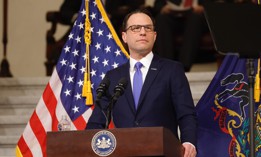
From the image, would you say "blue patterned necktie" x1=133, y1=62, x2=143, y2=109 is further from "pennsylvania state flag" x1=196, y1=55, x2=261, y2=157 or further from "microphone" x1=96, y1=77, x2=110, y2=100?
"pennsylvania state flag" x1=196, y1=55, x2=261, y2=157

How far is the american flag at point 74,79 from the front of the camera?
6.06 meters

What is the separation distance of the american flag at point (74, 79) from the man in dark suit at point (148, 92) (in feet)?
4.23

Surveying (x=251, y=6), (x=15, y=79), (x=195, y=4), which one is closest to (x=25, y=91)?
(x=15, y=79)

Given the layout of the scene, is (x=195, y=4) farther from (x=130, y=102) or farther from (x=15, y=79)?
(x=130, y=102)

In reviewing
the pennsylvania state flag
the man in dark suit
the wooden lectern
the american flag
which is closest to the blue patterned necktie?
the man in dark suit

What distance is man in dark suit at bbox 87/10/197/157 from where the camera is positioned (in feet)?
15.2

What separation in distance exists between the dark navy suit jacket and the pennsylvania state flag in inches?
40.0

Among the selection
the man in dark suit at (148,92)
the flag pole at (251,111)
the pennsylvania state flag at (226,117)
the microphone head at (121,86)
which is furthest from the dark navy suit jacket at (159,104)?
the pennsylvania state flag at (226,117)

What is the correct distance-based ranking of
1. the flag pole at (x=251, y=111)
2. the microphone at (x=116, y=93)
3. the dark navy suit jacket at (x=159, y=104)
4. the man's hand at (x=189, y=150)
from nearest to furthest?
the flag pole at (x=251, y=111), the microphone at (x=116, y=93), the man's hand at (x=189, y=150), the dark navy suit jacket at (x=159, y=104)

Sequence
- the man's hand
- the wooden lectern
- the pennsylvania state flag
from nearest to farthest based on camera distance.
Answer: the wooden lectern < the man's hand < the pennsylvania state flag

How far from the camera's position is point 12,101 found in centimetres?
734

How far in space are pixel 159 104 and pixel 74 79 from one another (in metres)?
1.63

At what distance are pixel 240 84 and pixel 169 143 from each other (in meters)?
1.77

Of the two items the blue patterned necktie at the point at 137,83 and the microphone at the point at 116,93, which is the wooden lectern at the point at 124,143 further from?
the blue patterned necktie at the point at 137,83
